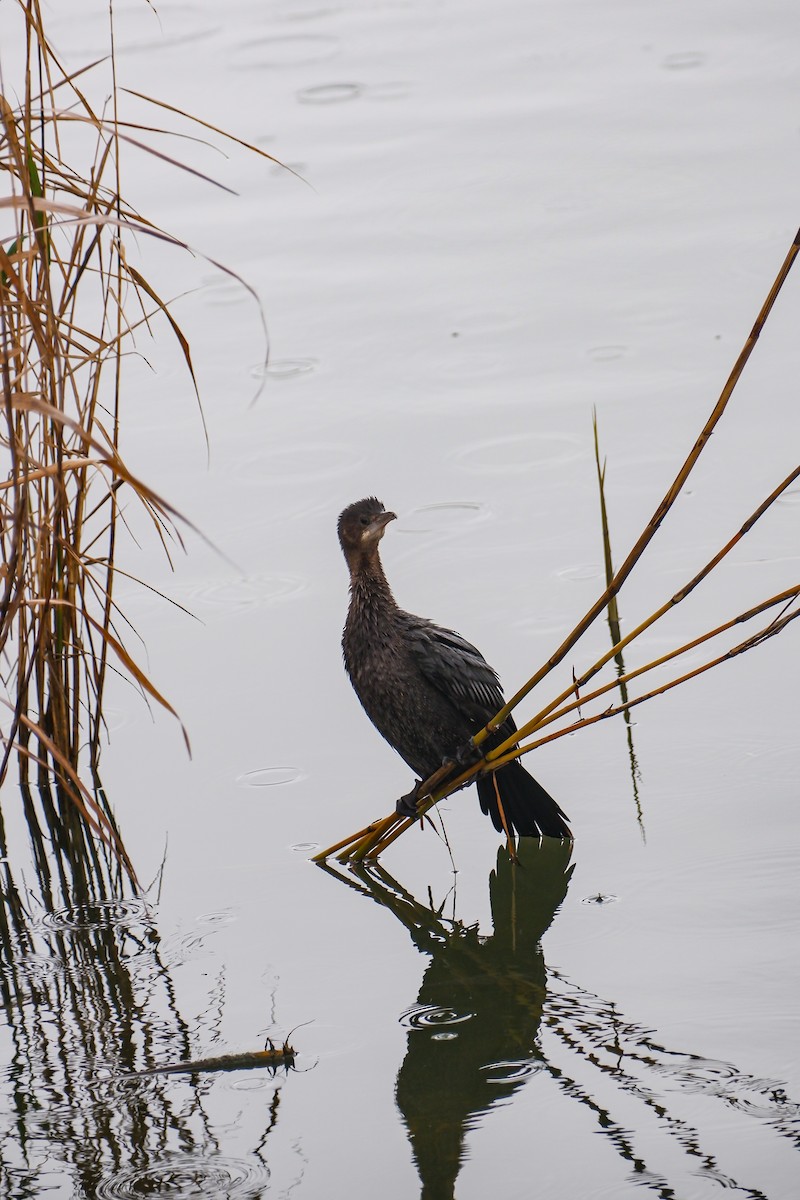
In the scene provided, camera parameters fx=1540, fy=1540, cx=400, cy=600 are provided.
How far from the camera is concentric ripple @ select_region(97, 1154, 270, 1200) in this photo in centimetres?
242

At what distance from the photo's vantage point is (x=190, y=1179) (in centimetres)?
245

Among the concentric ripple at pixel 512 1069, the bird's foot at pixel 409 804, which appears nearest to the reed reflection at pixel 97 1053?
the concentric ripple at pixel 512 1069

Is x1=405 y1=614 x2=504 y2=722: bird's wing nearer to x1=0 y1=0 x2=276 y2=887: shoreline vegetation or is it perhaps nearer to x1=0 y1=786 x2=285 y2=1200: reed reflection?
x1=0 y1=0 x2=276 y2=887: shoreline vegetation

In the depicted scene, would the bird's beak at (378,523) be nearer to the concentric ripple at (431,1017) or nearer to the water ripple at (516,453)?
the concentric ripple at (431,1017)

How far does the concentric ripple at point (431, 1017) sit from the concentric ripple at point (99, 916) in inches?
25.8

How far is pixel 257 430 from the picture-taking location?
5.54 metres

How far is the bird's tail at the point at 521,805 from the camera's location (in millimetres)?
3385

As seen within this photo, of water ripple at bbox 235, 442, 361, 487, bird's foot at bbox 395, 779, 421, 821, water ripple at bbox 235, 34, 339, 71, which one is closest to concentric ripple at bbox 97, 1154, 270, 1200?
bird's foot at bbox 395, 779, 421, 821

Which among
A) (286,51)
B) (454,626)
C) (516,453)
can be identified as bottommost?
(454,626)

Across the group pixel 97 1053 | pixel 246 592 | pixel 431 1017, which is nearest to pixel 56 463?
pixel 97 1053

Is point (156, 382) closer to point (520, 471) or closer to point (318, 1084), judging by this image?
point (520, 471)

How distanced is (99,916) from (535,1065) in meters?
1.07

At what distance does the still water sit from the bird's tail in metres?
0.09

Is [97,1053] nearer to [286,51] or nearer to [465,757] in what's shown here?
[465,757]
